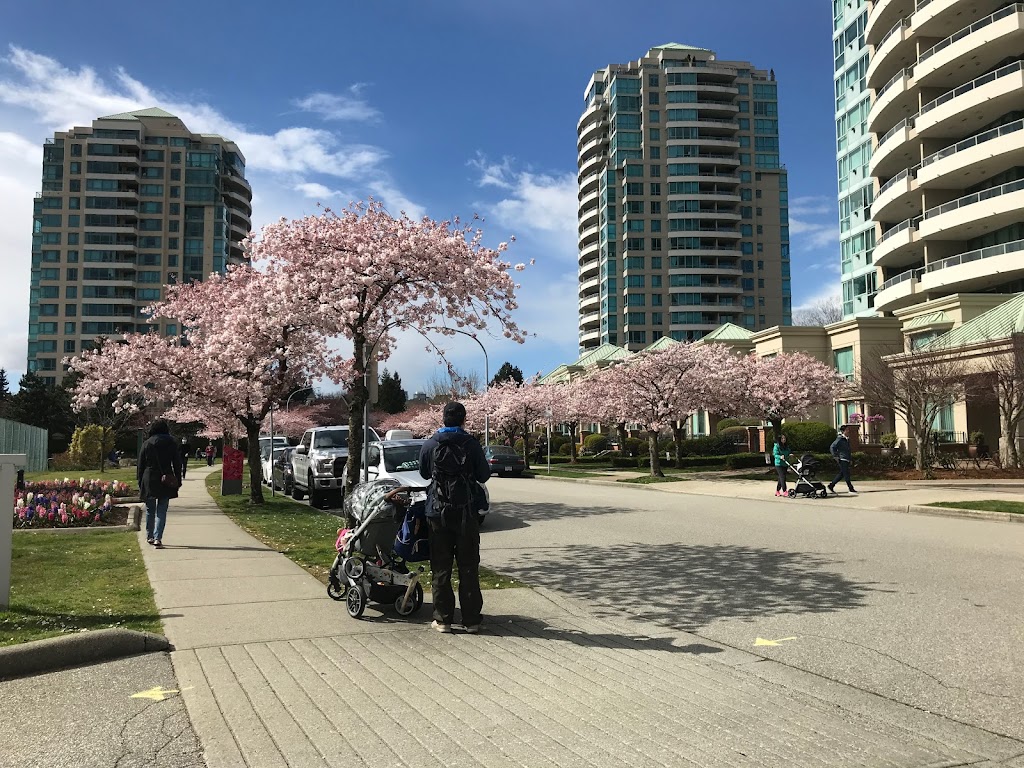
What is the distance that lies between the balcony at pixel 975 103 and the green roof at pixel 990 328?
1240 cm

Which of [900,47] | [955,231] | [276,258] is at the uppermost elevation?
[900,47]

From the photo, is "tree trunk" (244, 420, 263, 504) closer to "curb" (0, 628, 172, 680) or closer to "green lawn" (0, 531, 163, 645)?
"green lawn" (0, 531, 163, 645)

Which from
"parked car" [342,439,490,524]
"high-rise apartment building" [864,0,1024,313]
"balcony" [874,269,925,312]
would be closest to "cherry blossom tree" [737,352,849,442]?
"high-rise apartment building" [864,0,1024,313]

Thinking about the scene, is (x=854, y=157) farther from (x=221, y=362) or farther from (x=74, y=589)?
(x=74, y=589)

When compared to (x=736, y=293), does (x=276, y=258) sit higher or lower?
lower

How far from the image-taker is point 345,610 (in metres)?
7.21

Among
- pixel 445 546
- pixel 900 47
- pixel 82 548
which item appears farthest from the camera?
pixel 900 47

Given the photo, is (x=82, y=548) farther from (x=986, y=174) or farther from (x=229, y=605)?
(x=986, y=174)

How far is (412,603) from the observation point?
710cm

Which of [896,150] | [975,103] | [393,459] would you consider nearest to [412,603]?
[393,459]

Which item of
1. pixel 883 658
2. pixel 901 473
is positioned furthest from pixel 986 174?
pixel 883 658

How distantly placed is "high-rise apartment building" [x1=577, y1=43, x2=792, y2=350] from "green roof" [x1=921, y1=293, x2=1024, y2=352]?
69.1 metres

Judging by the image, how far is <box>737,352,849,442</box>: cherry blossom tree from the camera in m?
35.3

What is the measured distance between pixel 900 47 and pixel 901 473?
30463 millimetres
